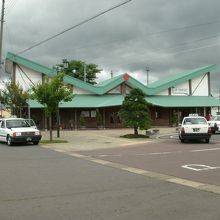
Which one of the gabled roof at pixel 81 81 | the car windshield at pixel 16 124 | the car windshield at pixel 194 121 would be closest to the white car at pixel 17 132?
the car windshield at pixel 16 124

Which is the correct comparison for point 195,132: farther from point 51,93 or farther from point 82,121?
point 82,121

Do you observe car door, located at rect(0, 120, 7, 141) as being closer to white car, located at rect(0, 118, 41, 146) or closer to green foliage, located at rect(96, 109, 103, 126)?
white car, located at rect(0, 118, 41, 146)

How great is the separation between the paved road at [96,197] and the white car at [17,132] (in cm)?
1137

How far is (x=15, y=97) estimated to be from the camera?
40.8 m

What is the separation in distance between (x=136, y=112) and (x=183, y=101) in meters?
21.1

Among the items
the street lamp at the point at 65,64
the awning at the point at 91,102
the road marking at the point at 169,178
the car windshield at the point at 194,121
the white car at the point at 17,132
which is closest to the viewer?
the road marking at the point at 169,178

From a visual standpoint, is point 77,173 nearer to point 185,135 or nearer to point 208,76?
point 185,135

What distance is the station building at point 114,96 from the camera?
1816 inches

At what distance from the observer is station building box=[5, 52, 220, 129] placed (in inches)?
1816

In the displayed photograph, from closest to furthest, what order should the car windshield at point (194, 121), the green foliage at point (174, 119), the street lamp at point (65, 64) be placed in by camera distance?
the car windshield at point (194, 121) < the green foliage at point (174, 119) < the street lamp at point (65, 64)

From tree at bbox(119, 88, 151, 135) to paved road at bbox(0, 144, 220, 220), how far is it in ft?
56.3

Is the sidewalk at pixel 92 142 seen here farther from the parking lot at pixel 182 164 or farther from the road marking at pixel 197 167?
the road marking at pixel 197 167

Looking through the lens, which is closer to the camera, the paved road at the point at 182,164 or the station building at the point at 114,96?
the paved road at the point at 182,164

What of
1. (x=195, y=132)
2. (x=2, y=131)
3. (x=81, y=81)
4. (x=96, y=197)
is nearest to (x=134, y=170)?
(x=96, y=197)
